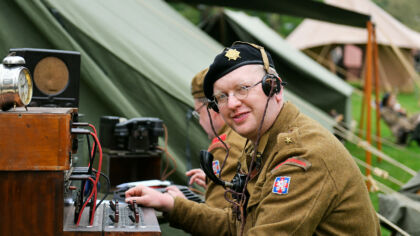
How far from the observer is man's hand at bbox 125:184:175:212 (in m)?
2.29

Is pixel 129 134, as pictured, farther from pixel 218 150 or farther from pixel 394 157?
pixel 394 157

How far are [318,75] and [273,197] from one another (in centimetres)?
786

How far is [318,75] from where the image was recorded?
9406 mm

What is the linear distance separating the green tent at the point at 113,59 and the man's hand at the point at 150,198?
184 centimetres

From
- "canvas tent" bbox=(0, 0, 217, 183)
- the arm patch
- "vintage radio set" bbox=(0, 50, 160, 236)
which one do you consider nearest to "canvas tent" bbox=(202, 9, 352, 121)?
"canvas tent" bbox=(0, 0, 217, 183)

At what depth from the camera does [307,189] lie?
1723 mm

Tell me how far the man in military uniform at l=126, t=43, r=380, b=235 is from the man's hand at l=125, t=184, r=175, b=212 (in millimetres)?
357

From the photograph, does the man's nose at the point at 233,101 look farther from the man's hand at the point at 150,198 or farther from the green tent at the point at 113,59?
the green tent at the point at 113,59

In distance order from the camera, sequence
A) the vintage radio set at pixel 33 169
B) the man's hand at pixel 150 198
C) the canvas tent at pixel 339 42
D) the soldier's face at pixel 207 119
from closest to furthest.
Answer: the vintage radio set at pixel 33 169, the man's hand at pixel 150 198, the soldier's face at pixel 207 119, the canvas tent at pixel 339 42

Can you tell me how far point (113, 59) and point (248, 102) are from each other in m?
2.59

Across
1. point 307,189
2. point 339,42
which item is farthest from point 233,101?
point 339,42

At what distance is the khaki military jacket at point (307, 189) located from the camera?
1728 millimetres

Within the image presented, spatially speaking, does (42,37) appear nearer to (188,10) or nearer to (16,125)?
(16,125)

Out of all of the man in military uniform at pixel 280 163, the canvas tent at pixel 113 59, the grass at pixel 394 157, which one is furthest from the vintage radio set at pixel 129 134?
the grass at pixel 394 157
